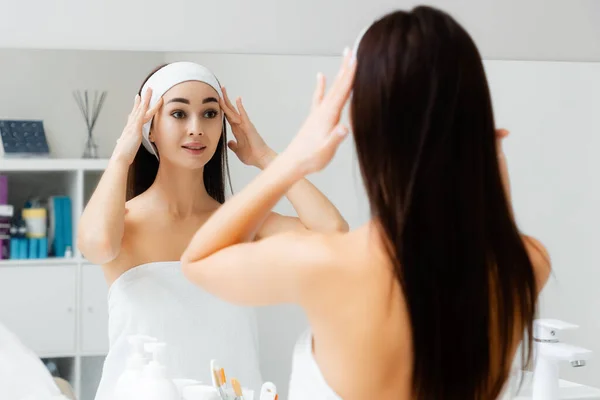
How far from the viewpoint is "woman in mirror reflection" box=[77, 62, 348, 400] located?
4.73 feet

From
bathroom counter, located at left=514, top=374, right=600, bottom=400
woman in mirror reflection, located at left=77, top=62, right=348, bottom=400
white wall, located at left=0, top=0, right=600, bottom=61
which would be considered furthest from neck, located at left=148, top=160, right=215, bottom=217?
bathroom counter, located at left=514, top=374, right=600, bottom=400

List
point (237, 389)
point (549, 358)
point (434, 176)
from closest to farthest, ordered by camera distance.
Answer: point (434, 176), point (237, 389), point (549, 358)

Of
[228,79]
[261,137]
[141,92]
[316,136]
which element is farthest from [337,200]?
[316,136]

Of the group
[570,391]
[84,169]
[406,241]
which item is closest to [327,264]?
[406,241]

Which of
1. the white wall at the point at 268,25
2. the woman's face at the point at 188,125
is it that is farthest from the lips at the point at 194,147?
the white wall at the point at 268,25

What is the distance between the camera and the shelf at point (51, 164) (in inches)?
59.2

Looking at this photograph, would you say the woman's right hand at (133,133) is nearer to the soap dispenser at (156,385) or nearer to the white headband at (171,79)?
the white headband at (171,79)

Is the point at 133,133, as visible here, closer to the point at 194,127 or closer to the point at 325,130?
the point at 194,127

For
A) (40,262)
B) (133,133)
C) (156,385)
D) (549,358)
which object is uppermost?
(133,133)

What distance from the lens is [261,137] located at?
1638 mm

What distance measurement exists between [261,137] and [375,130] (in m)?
0.83

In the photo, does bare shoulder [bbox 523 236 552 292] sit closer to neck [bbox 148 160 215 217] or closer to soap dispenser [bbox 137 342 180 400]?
soap dispenser [bbox 137 342 180 400]

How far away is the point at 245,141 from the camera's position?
1.58 m

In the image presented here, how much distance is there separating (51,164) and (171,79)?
282 mm
